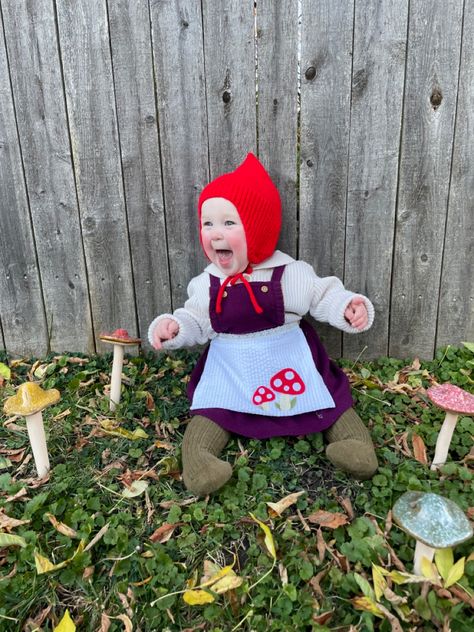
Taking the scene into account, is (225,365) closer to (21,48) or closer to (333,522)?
(333,522)

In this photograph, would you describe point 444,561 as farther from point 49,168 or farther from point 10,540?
point 49,168

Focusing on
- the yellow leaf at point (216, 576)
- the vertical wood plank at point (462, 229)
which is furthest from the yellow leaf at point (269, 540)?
the vertical wood plank at point (462, 229)

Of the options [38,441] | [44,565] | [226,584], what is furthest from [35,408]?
[226,584]

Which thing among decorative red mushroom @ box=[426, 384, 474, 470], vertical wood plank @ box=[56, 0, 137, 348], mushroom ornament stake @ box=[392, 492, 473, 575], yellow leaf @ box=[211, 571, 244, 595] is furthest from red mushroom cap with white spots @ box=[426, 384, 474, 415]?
vertical wood plank @ box=[56, 0, 137, 348]

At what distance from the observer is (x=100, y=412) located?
2670 millimetres

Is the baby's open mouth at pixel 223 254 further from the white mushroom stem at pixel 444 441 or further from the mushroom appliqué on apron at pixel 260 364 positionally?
the white mushroom stem at pixel 444 441

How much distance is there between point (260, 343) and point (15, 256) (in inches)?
63.3

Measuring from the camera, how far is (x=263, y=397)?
2.37 meters

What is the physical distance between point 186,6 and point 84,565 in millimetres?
2557

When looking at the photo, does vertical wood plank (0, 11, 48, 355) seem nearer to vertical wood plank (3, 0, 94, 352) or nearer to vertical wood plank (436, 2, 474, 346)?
vertical wood plank (3, 0, 94, 352)

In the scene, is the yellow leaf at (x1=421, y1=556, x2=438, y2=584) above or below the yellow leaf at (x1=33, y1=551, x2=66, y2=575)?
above

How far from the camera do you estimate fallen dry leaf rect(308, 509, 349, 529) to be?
6.20 feet

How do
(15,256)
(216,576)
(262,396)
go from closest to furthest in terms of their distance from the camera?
(216,576) → (262,396) → (15,256)

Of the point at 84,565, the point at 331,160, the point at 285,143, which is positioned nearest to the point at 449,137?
the point at 331,160
